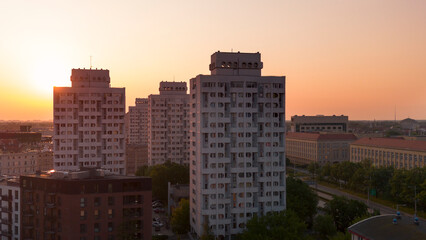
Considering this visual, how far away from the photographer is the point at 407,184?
123 meters

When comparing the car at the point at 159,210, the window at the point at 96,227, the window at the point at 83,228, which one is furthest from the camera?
the car at the point at 159,210

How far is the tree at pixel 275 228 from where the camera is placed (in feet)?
250

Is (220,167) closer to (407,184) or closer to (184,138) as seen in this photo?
(407,184)

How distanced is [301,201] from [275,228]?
32.6 meters

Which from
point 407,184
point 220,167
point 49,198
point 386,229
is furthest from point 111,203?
point 407,184

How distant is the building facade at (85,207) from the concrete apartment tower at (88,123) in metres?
37.7

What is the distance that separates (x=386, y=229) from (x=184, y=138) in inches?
5189

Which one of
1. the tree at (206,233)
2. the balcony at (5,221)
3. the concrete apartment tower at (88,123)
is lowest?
the balcony at (5,221)

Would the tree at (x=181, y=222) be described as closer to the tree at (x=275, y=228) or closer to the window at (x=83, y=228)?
the window at (x=83, y=228)

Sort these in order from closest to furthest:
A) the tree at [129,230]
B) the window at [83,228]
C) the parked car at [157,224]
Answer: the window at [83,228] < the tree at [129,230] < the parked car at [157,224]

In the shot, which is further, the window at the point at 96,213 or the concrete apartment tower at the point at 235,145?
the concrete apartment tower at the point at 235,145

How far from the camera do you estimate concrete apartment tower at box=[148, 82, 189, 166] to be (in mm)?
185750

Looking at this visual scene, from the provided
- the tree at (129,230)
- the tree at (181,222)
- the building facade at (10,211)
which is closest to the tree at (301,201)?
the tree at (181,222)

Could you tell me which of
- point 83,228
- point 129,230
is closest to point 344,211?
point 129,230
